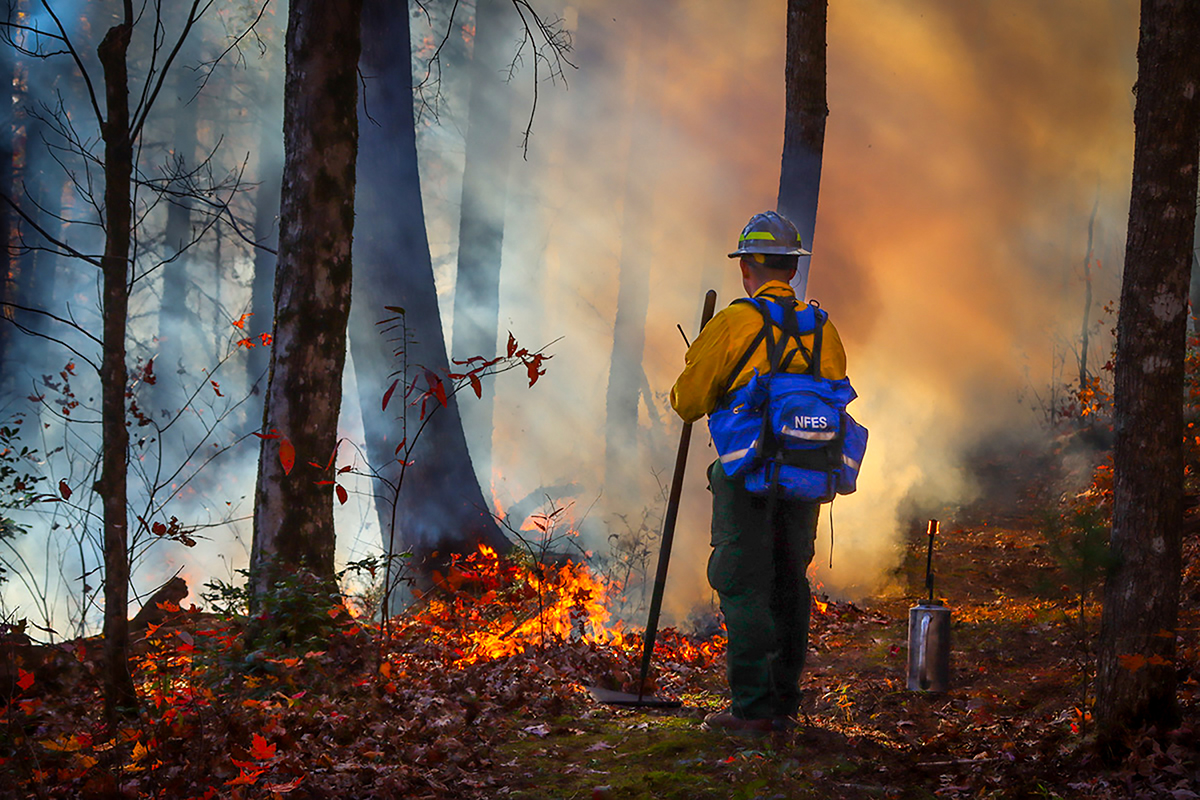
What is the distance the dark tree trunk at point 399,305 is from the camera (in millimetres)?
8039

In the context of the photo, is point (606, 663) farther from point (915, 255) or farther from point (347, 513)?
point (347, 513)

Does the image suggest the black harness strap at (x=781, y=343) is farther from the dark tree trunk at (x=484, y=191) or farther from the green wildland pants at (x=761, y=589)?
the dark tree trunk at (x=484, y=191)

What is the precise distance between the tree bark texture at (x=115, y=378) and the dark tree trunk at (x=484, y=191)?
17359 millimetres

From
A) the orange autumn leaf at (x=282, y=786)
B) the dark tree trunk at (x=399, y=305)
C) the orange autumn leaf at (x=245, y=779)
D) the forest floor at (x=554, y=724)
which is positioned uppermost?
the dark tree trunk at (x=399, y=305)

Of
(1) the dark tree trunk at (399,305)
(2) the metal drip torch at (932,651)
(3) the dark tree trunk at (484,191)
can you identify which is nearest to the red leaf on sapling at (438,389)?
(1) the dark tree trunk at (399,305)

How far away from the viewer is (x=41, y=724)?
439 centimetres

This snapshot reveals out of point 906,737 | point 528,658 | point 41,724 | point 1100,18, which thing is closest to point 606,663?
point 528,658

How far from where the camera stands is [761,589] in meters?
3.74

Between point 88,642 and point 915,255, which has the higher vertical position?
point 915,255

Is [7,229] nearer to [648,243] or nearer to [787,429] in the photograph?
[787,429]

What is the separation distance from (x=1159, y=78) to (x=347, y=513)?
2041 centimetres

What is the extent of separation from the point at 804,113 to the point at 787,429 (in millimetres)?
4755

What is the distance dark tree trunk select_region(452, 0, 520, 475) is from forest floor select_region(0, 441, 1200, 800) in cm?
1631

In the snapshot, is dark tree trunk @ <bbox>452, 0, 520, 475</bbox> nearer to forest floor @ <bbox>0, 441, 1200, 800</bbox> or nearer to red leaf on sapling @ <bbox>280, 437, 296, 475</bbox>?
forest floor @ <bbox>0, 441, 1200, 800</bbox>
